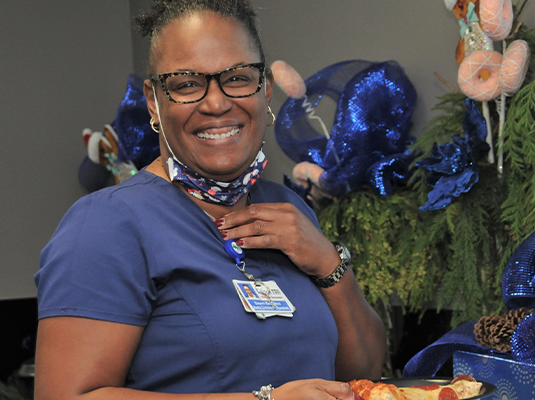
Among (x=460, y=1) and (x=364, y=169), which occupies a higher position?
(x=460, y=1)

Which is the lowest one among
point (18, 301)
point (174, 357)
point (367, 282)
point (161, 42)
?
point (18, 301)

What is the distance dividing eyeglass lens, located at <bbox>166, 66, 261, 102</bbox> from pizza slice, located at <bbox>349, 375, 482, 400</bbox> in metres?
0.53

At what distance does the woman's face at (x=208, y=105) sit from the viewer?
1.00 meters

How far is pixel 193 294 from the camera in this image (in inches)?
35.6

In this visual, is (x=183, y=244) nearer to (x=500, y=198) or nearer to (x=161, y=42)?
(x=161, y=42)

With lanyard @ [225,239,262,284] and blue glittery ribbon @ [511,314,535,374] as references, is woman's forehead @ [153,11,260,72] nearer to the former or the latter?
lanyard @ [225,239,262,284]

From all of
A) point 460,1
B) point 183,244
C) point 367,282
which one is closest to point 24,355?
point 367,282

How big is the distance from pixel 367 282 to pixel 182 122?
883 mm

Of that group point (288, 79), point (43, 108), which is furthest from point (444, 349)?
point (43, 108)

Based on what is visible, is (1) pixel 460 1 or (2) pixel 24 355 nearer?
(1) pixel 460 1

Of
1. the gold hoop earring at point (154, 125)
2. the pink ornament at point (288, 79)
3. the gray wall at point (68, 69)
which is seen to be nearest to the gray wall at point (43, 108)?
the gray wall at point (68, 69)

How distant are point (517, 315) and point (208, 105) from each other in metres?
0.71

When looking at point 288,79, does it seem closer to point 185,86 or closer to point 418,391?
point 185,86

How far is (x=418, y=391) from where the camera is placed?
3.17 ft
